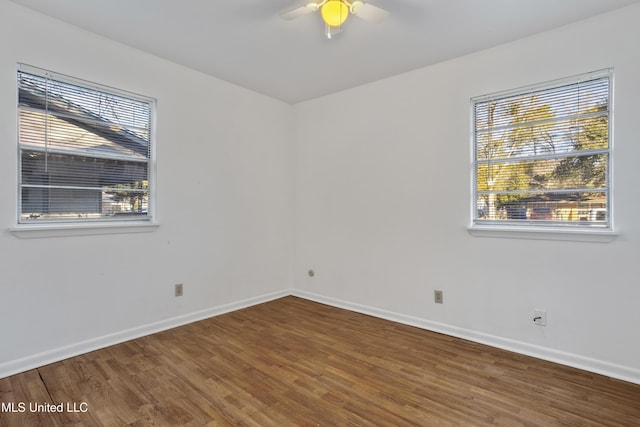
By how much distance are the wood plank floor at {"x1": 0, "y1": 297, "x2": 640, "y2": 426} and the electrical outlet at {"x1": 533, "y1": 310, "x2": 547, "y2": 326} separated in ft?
0.97

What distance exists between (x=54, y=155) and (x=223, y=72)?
1702 mm

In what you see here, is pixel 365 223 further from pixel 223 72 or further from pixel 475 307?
pixel 223 72

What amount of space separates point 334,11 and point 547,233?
227 cm

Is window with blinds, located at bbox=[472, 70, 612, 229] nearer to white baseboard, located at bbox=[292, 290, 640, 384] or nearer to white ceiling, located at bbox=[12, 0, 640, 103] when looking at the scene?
white ceiling, located at bbox=[12, 0, 640, 103]

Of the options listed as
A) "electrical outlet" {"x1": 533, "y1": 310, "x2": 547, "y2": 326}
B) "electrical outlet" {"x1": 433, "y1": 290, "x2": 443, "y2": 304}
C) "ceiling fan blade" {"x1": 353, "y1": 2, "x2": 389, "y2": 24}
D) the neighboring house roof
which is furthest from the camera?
"electrical outlet" {"x1": 433, "y1": 290, "x2": 443, "y2": 304}

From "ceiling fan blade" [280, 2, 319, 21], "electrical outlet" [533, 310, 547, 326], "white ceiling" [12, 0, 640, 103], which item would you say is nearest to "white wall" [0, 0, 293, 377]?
"white ceiling" [12, 0, 640, 103]

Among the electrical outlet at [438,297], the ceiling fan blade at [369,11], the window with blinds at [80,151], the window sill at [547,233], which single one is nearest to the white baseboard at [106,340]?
the window with blinds at [80,151]

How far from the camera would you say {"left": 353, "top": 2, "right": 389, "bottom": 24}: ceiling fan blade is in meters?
2.02

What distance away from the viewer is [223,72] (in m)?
3.40

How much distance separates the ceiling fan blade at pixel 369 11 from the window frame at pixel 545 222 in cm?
132

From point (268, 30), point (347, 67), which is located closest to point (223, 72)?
point (268, 30)

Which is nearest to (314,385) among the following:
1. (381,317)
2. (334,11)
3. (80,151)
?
(381,317)

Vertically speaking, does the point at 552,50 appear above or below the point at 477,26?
below

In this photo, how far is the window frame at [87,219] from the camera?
237 centimetres
